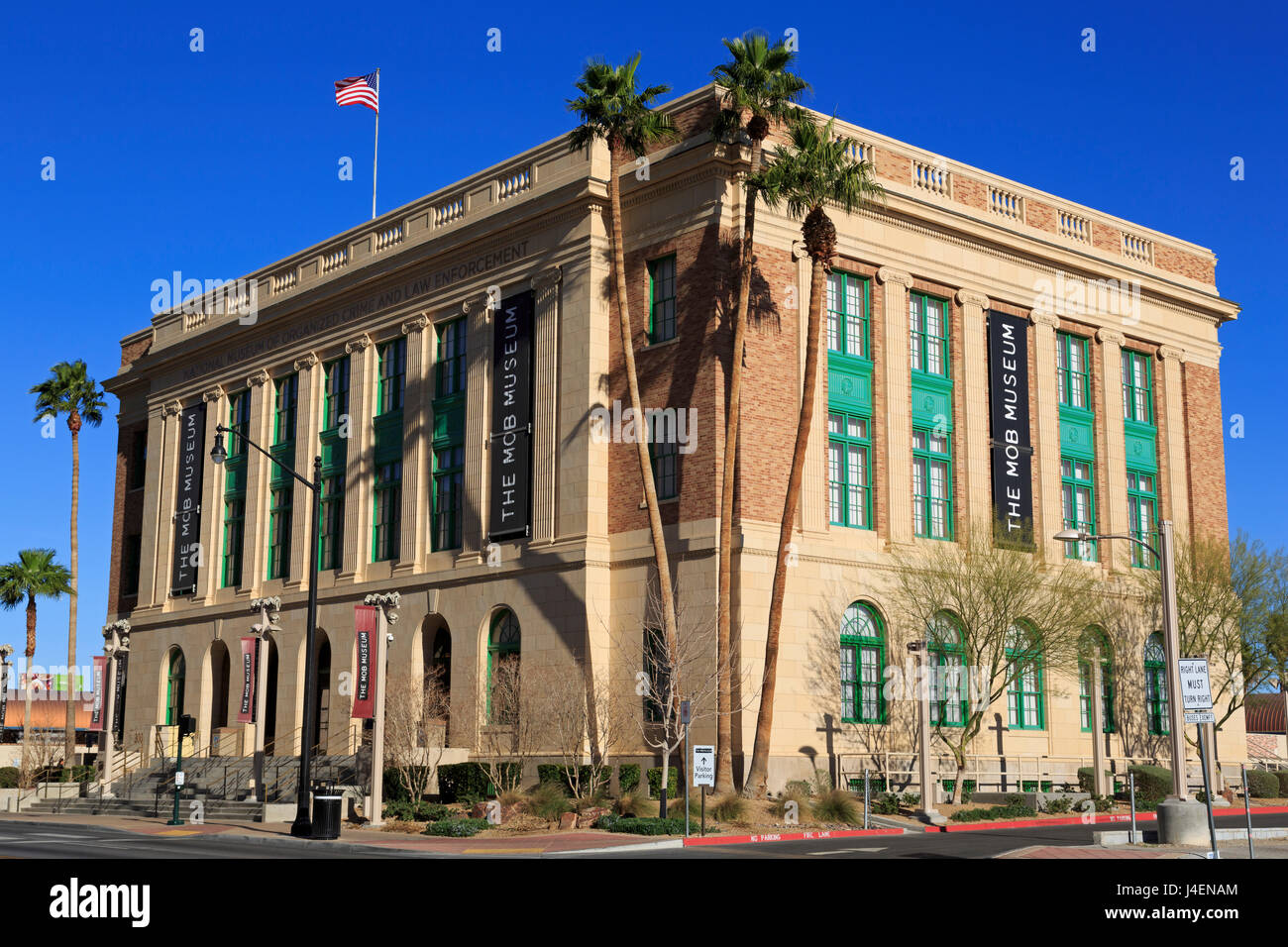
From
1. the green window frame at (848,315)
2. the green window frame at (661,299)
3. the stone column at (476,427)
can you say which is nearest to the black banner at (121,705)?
the stone column at (476,427)

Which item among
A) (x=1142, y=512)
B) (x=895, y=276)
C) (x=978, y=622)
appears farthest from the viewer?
(x=1142, y=512)

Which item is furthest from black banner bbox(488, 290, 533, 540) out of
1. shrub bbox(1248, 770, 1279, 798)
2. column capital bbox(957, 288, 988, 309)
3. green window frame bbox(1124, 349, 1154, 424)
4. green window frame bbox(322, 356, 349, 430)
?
shrub bbox(1248, 770, 1279, 798)

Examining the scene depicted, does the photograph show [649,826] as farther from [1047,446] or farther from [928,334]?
[1047,446]

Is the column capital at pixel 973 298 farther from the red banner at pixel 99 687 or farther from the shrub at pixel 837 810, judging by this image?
the red banner at pixel 99 687

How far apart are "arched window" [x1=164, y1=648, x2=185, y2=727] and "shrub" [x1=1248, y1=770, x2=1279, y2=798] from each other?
131ft

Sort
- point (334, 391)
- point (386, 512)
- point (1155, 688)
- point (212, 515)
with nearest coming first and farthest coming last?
1. point (1155, 688)
2. point (386, 512)
3. point (334, 391)
4. point (212, 515)

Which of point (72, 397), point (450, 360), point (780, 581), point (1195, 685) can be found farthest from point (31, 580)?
point (1195, 685)

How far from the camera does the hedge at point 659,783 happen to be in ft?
119

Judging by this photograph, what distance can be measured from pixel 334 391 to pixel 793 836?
28105mm

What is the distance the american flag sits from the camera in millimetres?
51500

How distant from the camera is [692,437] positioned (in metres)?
38.9

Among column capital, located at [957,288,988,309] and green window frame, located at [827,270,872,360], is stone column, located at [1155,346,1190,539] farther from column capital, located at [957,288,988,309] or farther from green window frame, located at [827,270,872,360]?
green window frame, located at [827,270,872,360]

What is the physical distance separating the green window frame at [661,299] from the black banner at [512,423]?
4495 millimetres
